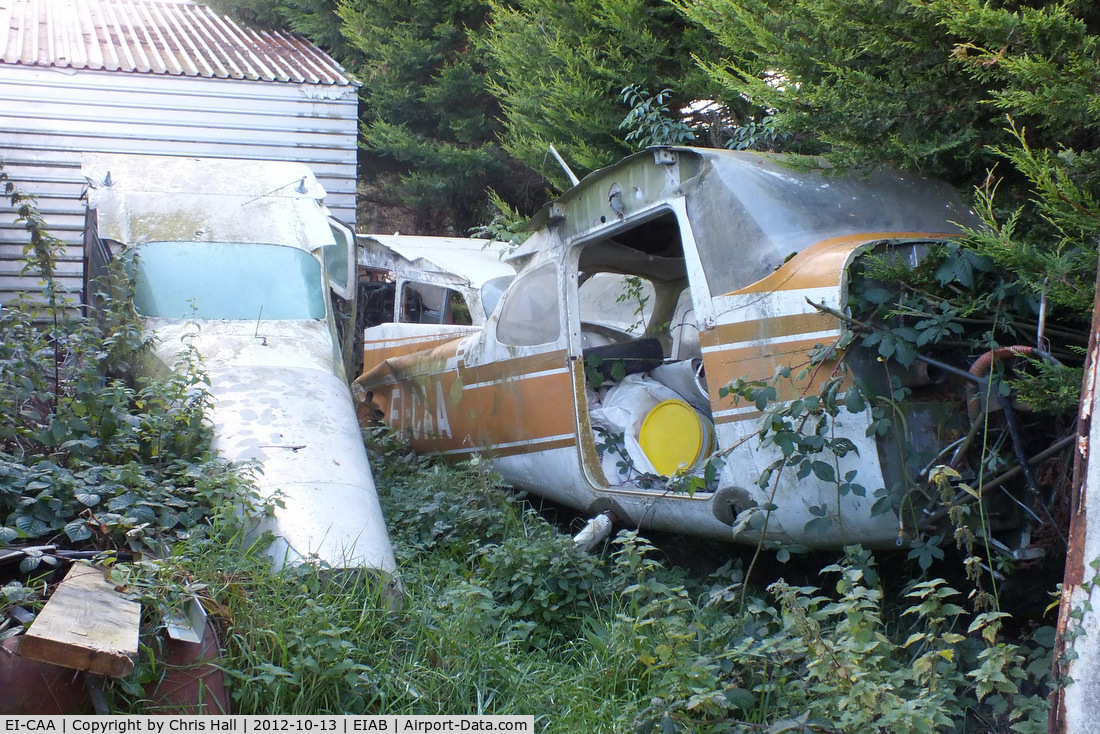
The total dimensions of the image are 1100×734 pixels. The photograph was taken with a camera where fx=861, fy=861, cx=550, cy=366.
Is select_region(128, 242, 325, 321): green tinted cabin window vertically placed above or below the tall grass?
above

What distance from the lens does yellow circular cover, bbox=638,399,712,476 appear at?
15.8 feet

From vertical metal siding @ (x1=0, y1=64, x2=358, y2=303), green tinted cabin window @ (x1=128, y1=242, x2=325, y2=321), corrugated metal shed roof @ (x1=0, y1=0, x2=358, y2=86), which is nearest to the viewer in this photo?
green tinted cabin window @ (x1=128, y1=242, x2=325, y2=321)

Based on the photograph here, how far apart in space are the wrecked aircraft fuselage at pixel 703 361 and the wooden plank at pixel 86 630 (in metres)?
2.15

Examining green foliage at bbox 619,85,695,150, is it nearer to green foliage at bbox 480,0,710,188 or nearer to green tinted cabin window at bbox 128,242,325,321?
green foliage at bbox 480,0,710,188

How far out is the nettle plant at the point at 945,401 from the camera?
3025mm

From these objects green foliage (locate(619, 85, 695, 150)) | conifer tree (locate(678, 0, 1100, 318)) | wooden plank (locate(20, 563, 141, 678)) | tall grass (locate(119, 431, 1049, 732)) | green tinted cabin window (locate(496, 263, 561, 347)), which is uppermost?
green foliage (locate(619, 85, 695, 150))

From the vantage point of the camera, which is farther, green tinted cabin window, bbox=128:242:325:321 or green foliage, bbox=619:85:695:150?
green foliage, bbox=619:85:695:150

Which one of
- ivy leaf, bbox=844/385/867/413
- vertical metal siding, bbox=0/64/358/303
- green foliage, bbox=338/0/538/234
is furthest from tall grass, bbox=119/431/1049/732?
green foliage, bbox=338/0/538/234

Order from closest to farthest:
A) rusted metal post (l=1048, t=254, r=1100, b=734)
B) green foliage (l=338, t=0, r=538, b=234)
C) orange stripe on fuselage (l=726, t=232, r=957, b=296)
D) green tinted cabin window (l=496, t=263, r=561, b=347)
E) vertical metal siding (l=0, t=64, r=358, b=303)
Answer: rusted metal post (l=1048, t=254, r=1100, b=734)
orange stripe on fuselage (l=726, t=232, r=957, b=296)
green tinted cabin window (l=496, t=263, r=561, b=347)
vertical metal siding (l=0, t=64, r=358, b=303)
green foliage (l=338, t=0, r=538, b=234)

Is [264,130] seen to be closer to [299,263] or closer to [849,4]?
[299,263]

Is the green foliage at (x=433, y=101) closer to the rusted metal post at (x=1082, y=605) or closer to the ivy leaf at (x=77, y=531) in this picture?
the ivy leaf at (x=77, y=531)

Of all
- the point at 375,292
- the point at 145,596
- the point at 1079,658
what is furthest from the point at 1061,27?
the point at 375,292

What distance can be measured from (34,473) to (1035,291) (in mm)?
3727

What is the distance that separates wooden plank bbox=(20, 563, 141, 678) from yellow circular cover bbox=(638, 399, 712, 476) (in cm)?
284
